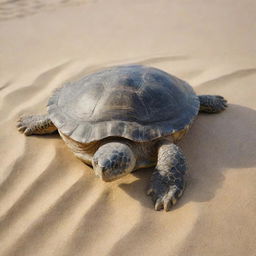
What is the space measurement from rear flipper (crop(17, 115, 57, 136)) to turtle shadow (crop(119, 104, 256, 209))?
1.16 meters

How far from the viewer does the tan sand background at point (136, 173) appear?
232 cm

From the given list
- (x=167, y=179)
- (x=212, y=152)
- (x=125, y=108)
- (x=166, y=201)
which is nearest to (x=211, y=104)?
(x=212, y=152)

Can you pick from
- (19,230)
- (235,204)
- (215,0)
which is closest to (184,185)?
(235,204)

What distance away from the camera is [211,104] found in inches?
144

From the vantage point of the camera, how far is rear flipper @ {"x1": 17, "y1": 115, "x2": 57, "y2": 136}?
3.38 m

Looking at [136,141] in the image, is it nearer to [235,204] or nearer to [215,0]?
[235,204]

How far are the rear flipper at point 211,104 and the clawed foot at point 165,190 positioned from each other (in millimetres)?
1305

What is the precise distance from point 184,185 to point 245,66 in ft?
8.98

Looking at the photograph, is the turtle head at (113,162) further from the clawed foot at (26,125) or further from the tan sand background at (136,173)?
the clawed foot at (26,125)

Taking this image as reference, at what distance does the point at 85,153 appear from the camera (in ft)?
9.95

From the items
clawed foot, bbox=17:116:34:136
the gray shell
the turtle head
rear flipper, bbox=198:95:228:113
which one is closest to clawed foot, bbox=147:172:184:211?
the turtle head

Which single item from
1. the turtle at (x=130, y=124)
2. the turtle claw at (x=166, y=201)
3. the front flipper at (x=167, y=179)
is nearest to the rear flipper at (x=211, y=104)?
the turtle at (x=130, y=124)

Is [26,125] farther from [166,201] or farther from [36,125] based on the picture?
[166,201]

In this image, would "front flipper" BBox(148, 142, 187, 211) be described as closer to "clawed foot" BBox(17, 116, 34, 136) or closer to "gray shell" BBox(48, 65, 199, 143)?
"gray shell" BBox(48, 65, 199, 143)
